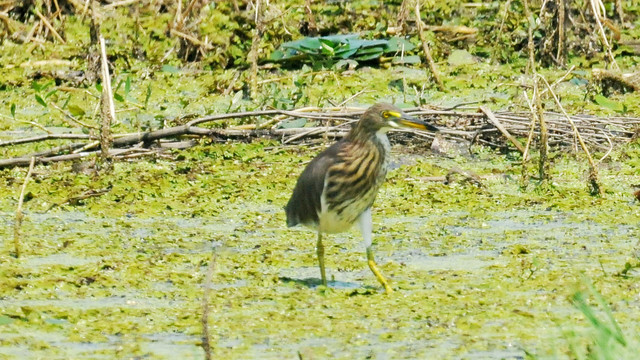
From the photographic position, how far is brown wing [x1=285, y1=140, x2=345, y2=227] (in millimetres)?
5969

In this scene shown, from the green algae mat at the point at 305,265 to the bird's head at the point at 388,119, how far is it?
2.31 feet

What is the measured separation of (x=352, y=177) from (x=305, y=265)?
23.6 inches

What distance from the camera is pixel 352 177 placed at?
19.4ft

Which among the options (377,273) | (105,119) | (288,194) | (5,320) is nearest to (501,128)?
(288,194)

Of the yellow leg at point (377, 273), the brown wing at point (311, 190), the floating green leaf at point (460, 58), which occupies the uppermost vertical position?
the brown wing at point (311, 190)

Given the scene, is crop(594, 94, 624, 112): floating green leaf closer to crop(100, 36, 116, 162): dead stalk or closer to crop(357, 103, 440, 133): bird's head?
crop(357, 103, 440, 133): bird's head

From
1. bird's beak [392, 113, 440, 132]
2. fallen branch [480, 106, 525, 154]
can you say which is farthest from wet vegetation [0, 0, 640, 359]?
bird's beak [392, 113, 440, 132]

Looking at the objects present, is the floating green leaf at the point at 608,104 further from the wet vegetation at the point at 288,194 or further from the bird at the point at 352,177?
the bird at the point at 352,177

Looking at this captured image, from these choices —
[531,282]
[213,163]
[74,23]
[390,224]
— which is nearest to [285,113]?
[213,163]

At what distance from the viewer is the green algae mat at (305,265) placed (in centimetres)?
482

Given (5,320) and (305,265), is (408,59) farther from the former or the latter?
(5,320)

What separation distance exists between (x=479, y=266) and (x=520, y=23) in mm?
5846

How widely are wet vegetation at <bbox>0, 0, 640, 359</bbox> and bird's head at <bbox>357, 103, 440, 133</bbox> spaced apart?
27.7 inches

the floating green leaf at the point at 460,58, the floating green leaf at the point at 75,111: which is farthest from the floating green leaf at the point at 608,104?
the floating green leaf at the point at 75,111
